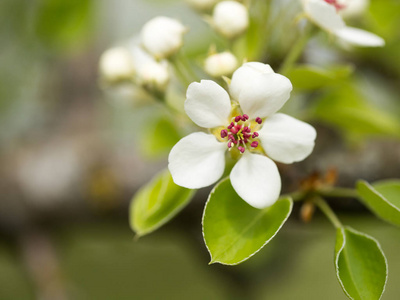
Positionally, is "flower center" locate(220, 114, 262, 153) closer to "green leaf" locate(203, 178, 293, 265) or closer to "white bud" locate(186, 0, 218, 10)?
"green leaf" locate(203, 178, 293, 265)

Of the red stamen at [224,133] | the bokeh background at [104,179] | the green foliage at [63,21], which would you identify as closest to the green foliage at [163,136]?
the bokeh background at [104,179]

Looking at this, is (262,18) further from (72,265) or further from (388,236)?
(72,265)

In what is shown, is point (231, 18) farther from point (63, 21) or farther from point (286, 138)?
point (63, 21)

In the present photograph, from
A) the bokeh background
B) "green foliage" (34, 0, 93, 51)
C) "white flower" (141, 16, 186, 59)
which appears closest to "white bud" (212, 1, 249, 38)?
"white flower" (141, 16, 186, 59)

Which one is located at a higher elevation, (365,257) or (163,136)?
(365,257)

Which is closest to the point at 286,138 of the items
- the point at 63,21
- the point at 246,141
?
the point at 246,141

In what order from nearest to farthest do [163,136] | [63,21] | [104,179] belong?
1. [163,136]
2. [104,179]
3. [63,21]
